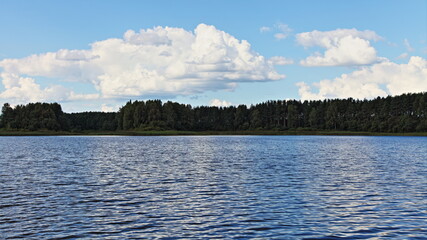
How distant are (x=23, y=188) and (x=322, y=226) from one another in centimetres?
2731

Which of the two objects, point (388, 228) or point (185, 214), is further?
point (185, 214)

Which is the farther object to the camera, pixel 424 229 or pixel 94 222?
pixel 94 222

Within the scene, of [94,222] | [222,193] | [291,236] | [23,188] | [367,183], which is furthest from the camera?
[367,183]

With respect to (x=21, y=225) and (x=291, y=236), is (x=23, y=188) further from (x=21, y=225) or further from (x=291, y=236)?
(x=291, y=236)

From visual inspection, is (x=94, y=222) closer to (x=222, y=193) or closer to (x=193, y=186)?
(x=222, y=193)

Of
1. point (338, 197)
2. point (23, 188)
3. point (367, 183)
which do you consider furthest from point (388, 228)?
point (23, 188)

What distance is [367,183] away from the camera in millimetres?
43906

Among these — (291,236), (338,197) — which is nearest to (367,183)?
(338,197)

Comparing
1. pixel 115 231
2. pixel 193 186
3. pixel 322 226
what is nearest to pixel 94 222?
pixel 115 231

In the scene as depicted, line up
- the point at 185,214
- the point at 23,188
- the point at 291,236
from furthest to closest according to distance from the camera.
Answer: the point at 23,188 → the point at 185,214 → the point at 291,236

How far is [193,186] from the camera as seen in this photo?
41.8m

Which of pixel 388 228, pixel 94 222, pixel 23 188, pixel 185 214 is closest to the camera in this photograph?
pixel 388 228

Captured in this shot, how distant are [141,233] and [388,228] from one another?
43.5 ft

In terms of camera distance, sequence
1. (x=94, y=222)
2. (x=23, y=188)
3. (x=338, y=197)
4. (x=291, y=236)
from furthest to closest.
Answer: (x=23, y=188) → (x=338, y=197) → (x=94, y=222) → (x=291, y=236)
